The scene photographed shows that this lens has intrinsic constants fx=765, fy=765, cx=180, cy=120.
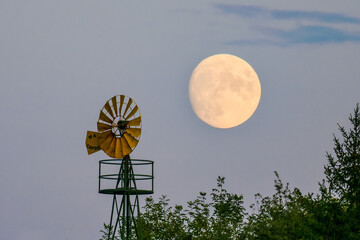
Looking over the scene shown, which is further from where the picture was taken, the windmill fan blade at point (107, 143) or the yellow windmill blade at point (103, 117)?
the yellow windmill blade at point (103, 117)

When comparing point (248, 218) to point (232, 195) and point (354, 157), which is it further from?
point (354, 157)

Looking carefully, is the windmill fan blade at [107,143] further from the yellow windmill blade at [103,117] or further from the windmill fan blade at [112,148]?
the yellow windmill blade at [103,117]

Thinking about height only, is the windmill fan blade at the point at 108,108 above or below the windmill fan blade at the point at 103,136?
above

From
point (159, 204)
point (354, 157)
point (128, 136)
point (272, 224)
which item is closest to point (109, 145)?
point (128, 136)

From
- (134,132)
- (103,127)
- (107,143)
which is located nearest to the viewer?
(107,143)

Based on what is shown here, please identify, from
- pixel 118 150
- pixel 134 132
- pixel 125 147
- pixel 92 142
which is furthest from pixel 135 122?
pixel 92 142

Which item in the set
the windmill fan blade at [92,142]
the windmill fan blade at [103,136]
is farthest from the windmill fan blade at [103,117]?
the windmill fan blade at [92,142]

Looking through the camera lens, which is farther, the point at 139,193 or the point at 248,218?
the point at 248,218

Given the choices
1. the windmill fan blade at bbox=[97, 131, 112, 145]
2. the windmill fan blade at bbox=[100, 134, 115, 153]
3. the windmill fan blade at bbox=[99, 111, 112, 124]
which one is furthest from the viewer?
the windmill fan blade at bbox=[99, 111, 112, 124]

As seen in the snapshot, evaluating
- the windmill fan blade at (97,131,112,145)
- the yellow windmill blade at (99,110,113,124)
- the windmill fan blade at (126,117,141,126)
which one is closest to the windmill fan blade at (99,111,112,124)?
the yellow windmill blade at (99,110,113,124)

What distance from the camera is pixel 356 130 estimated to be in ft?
146

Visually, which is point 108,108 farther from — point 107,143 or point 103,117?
point 107,143

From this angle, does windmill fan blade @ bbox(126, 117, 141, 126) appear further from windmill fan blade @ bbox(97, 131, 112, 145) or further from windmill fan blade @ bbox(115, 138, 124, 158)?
windmill fan blade @ bbox(97, 131, 112, 145)

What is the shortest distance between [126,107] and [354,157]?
14.3 m
